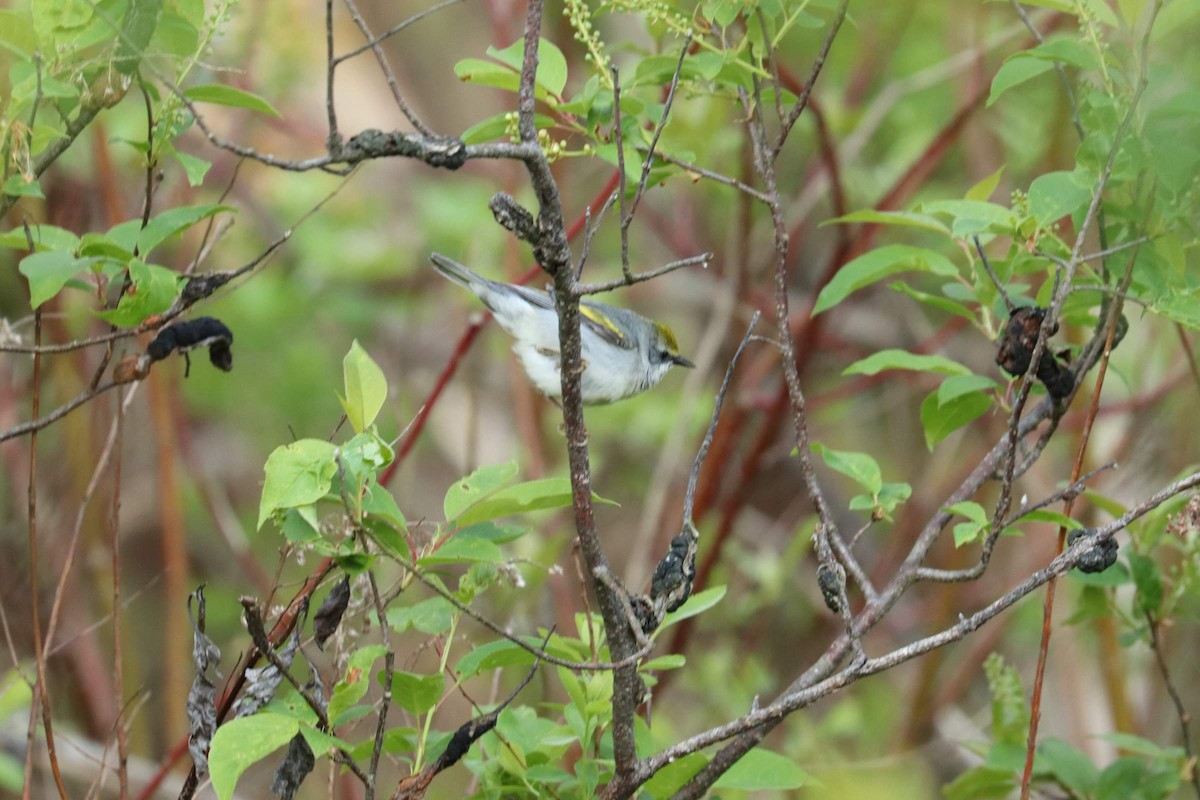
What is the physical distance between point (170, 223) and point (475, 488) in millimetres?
732

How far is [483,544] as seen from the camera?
1.79 metres

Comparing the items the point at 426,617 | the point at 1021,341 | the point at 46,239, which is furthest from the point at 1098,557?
the point at 46,239

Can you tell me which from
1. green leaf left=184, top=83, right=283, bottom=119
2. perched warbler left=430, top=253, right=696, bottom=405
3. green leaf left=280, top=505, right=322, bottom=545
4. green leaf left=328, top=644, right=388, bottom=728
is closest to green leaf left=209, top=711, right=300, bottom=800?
green leaf left=328, top=644, right=388, bottom=728

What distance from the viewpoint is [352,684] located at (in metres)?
1.83

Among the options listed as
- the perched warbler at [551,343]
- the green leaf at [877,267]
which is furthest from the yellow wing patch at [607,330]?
the green leaf at [877,267]

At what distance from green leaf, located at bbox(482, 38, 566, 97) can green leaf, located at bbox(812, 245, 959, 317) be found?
0.67 metres

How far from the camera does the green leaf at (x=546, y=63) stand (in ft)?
6.82

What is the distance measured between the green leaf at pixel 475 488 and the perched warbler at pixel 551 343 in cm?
201

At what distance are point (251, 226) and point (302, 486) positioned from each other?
5.94 meters

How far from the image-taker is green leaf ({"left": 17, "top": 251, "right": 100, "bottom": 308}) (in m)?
1.92

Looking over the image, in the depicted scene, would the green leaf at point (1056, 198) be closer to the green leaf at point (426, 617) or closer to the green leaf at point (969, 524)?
the green leaf at point (969, 524)

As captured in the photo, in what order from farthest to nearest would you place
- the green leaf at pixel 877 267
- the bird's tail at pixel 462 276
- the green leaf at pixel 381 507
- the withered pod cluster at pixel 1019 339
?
the bird's tail at pixel 462 276, the green leaf at pixel 877 267, the withered pod cluster at pixel 1019 339, the green leaf at pixel 381 507

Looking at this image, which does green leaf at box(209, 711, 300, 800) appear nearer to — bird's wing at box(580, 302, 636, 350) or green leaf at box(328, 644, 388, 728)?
green leaf at box(328, 644, 388, 728)

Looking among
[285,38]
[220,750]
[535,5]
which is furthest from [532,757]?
[285,38]
